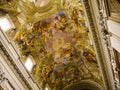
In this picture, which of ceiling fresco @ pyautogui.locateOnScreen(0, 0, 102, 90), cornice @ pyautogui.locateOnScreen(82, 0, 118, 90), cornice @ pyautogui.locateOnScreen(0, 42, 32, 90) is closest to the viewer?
cornice @ pyautogui.locateOnScreen(0, 42, 32, 90)

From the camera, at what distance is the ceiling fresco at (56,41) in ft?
51.3

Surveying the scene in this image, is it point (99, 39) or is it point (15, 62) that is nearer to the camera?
point (15, 62)

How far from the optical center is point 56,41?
743 inches

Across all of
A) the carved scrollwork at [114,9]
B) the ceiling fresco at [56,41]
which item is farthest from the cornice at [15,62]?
the carved scrollwork at [114,9]

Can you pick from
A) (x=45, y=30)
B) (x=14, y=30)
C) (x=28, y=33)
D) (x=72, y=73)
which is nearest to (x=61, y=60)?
(x=72, y=73)

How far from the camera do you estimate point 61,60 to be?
20703mm

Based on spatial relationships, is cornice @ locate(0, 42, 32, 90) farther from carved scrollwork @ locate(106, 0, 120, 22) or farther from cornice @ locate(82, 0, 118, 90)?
carved scrollwork @ locate(106, 0, 120, 22)

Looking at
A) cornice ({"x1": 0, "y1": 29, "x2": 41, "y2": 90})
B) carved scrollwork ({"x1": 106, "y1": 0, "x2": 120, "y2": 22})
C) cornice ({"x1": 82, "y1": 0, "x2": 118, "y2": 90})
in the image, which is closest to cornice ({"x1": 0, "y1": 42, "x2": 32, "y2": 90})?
cornice ({"x1": 0, "y1": 29, "x2": 41, "y2": 90})

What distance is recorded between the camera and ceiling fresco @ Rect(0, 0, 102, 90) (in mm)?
15625

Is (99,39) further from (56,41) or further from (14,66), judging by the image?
(14,66)

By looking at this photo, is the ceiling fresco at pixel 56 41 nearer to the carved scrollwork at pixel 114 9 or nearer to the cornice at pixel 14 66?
the cornice at pixel 14 66

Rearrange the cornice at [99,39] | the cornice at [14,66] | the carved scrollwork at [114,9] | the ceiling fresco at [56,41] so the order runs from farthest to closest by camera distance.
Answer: the ceiling fresco at [56,41], the cornice at [99,39], the cornice at [14,66], the carved scrollwork at [114,9]

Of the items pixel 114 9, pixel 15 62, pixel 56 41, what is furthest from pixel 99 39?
pixel 114 9

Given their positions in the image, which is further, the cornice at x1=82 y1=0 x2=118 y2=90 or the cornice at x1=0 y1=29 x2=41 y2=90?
the cornice at x1=82 y1=0 x2=118 y2=90
